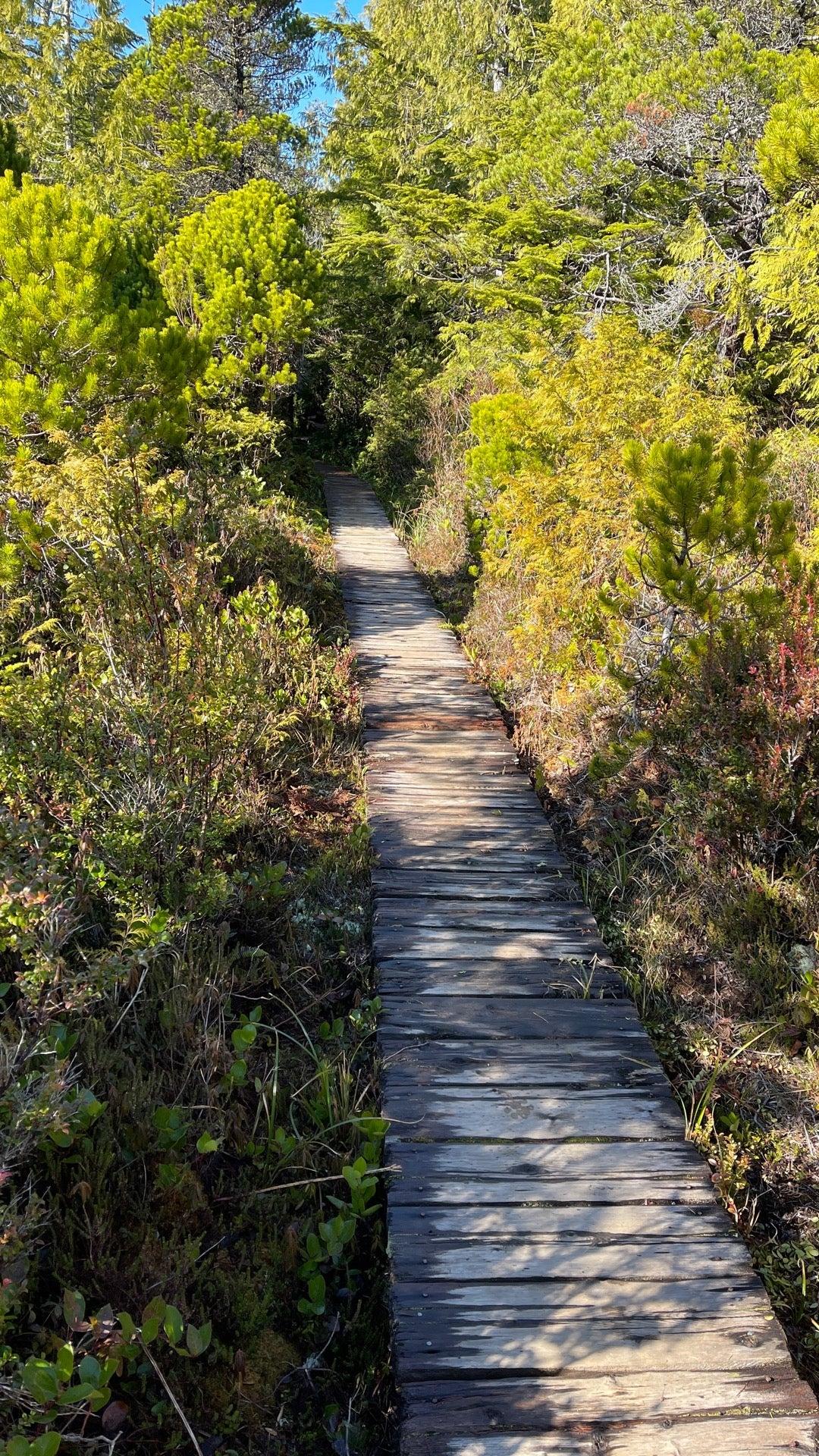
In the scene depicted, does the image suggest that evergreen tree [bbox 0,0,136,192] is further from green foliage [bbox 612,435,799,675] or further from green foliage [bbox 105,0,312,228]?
green foliage [bbox 612,435,799,675]

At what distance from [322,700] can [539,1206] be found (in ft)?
12.1

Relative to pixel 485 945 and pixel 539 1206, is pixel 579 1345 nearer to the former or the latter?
pixel 539 1206

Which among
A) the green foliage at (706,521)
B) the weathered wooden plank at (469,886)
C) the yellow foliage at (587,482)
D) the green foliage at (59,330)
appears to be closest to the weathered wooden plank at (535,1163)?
the weathered wooden plank at (469,886)

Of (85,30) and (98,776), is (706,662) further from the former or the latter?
(85,30)

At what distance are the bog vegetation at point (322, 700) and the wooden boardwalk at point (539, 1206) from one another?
195 millimetres

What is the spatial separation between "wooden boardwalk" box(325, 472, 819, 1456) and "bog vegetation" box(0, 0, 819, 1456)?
19 cm

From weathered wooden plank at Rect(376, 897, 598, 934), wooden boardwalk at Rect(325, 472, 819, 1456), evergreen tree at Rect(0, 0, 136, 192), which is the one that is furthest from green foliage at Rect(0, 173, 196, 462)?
evergreen tree at Rect(0, 0, 136, 192)

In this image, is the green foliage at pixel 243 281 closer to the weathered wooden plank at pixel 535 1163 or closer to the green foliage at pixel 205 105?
the green foliage at pixel 205 105

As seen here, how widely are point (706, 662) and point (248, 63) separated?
15558mm

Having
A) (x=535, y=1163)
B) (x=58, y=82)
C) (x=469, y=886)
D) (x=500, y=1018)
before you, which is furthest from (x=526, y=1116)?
(x=58, y=82)

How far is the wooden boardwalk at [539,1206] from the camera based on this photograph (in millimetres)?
2197

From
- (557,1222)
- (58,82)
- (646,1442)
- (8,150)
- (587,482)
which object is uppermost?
(58,82)

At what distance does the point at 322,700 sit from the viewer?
19.5ft

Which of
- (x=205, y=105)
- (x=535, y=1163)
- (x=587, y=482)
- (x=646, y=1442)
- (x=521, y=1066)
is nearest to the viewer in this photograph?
(x=646, y=1442)
